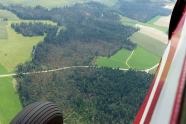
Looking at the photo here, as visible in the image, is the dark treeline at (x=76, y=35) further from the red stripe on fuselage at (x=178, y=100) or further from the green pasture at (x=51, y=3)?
the red stripe on fuselage at (x=178, y=100)

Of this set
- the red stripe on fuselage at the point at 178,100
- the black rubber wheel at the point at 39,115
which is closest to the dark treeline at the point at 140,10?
the black rubber wheel at the point at 39,115

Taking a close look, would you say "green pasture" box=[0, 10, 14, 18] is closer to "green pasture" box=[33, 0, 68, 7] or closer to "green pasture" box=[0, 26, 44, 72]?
"green pasture" box=[0, 26, 44, 72]

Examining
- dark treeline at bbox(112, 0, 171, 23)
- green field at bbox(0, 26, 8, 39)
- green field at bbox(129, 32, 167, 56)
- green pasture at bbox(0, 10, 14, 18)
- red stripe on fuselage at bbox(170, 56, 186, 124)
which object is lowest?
green field at bbox(129, 32, 167, 56)

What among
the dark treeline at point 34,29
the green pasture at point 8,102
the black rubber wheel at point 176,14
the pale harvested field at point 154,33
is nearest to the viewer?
the black rubber wheel at point 176,14

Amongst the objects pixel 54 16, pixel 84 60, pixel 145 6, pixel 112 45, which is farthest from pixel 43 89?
pixel 145 6

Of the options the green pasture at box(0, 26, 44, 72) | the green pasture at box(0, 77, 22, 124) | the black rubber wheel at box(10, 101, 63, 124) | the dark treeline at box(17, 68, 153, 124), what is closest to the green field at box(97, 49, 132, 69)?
the dark treeline at box(17, 68, 153, 124)

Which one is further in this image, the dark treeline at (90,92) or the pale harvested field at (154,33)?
the pale harvested field at (154,33)

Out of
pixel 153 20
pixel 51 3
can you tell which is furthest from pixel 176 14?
pixel 51 3
